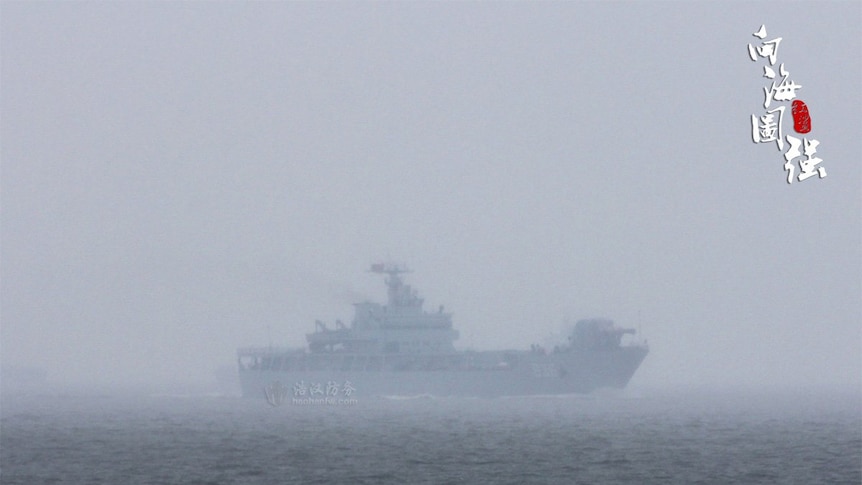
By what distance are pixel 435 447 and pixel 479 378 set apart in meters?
39.2

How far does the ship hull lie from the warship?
0.07 meters

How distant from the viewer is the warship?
276 feet

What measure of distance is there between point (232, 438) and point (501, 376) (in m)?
35.8

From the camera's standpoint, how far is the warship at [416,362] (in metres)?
84.1

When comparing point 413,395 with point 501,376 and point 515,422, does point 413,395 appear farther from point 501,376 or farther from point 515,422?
point 515,422

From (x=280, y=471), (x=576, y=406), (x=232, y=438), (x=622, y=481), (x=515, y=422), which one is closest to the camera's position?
(x=622, y=481)

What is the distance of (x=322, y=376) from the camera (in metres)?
90.2

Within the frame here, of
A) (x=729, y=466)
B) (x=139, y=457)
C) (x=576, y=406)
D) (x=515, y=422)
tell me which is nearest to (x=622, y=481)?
(x=729, y=466)

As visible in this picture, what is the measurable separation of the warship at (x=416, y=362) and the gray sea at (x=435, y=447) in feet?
24.4

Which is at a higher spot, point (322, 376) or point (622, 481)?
point (322, 376)

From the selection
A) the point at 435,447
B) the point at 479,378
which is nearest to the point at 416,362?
the point at 479,378

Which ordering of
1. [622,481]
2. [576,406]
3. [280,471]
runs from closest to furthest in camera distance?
[622,481] → [280,471] → [576,406]

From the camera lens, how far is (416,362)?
8812 cm

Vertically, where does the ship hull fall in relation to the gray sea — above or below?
above
